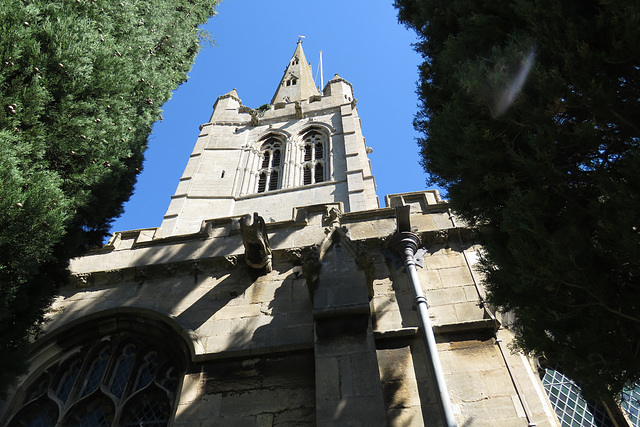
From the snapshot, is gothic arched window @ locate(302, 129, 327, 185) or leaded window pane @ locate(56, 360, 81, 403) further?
gothic arched window @ locate(302, 129, 327, 185)

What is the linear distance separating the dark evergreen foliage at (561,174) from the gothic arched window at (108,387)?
15.5 ft

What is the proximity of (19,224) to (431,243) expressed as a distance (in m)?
5.96

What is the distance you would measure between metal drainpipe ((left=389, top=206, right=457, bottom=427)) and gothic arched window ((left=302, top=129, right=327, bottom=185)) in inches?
434

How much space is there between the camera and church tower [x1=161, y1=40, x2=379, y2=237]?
16.5m

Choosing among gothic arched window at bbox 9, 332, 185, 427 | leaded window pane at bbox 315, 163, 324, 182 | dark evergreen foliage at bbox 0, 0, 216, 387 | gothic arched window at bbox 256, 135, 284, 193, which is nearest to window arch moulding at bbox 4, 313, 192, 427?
gothic arched window at bbox 9, 332, 185, 427

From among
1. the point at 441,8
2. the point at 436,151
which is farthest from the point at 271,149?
the point at 436,151

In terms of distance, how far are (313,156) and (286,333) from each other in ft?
45.5

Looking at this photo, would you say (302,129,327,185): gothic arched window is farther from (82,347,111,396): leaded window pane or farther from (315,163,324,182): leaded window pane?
(82,347,111,396): leaded window pane

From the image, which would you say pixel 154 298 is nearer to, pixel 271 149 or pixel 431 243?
pixel 431 243

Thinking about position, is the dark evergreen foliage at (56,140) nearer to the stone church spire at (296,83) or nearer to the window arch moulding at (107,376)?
the window arch moulding at (107,376)

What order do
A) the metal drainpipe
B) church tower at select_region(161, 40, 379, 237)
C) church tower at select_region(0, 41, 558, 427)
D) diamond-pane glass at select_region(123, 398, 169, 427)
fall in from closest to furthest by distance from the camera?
the metal drainpipe, church tower at select_region(0, 41, 558, 427), diamond-pane glass at select_region(123, 398, 169, 427), church tower at select_region(161, 40, 379, 237)

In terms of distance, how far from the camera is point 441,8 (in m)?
7.08

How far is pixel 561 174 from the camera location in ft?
13.7

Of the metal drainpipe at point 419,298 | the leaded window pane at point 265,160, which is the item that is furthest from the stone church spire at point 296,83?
the metal drainpipe at point 419,298
